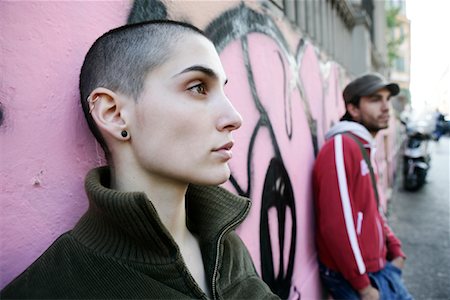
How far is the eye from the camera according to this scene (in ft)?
3.30

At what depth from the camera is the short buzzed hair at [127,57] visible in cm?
98

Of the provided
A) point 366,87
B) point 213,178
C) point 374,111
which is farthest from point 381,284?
point 213,178

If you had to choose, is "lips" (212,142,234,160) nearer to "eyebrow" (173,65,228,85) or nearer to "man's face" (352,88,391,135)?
"eyebrow" (173,65,228,85)

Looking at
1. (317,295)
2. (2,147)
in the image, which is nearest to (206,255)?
(2,147)

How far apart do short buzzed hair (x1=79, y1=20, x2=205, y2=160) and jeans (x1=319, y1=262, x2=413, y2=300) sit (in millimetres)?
2022

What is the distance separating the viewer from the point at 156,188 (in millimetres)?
1042

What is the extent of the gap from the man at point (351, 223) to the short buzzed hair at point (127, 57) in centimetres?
163

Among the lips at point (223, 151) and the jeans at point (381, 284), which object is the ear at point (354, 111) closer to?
the jeans at point (381, 284)

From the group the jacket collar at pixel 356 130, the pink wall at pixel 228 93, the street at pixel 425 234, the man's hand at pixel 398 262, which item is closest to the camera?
the pink wall at pixel 228 93

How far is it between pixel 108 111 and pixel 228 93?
0.84 meters

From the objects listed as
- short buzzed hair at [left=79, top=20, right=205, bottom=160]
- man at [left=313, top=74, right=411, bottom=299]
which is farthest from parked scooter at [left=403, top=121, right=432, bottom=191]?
short buzzed hair at [left=79, top=20, right=205, bottom=160]

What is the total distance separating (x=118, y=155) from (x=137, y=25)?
0.36 meters

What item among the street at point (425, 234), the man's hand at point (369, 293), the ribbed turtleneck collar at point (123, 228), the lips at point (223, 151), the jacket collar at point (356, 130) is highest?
the lips at point (223, 151)

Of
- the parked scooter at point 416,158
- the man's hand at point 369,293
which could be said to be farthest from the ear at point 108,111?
the parked scooter at point 416,158
